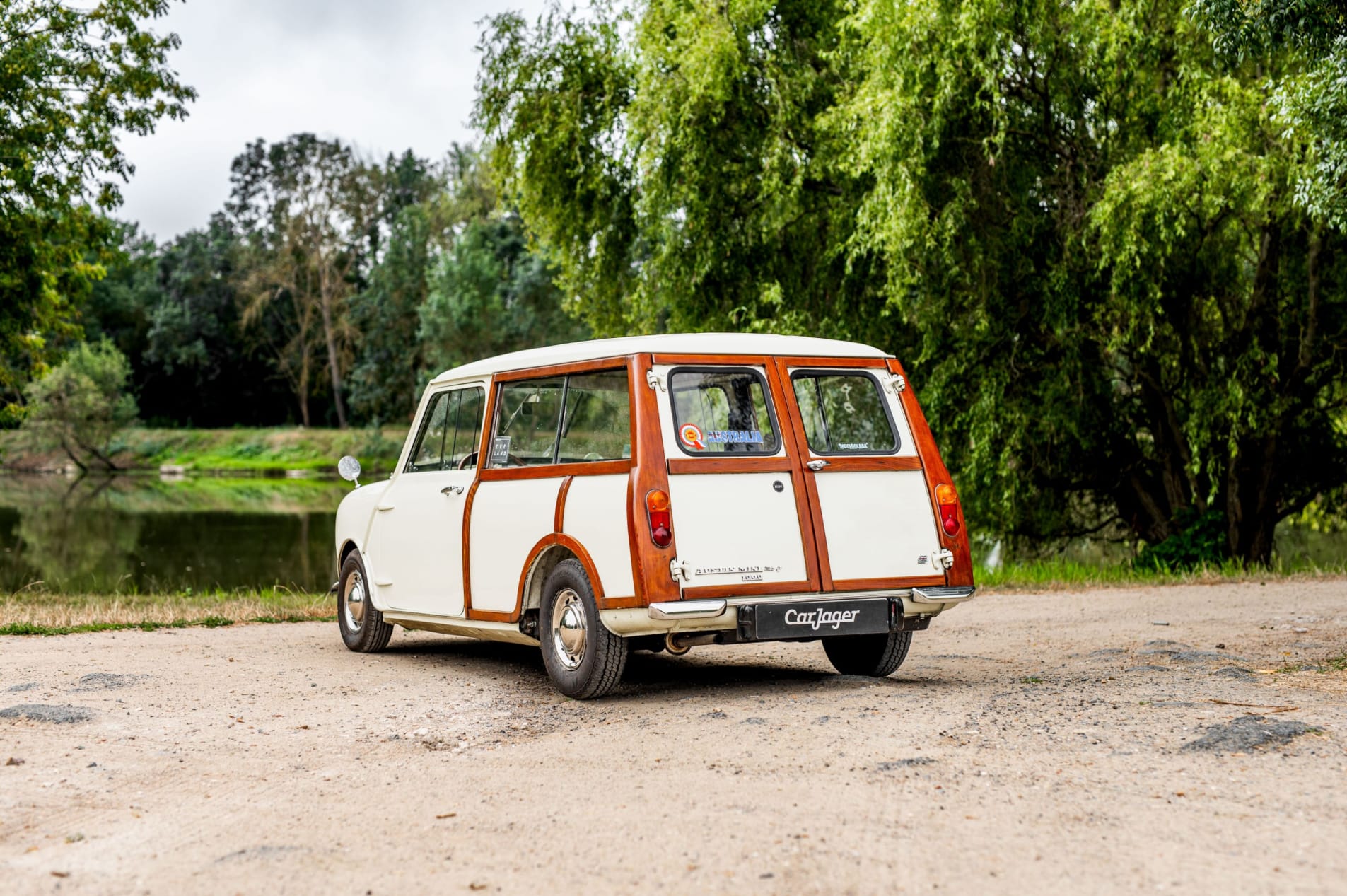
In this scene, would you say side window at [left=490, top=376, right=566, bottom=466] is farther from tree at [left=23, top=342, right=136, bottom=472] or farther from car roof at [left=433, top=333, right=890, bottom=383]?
tree at [left=23, top=342, right=136, bottom=472]

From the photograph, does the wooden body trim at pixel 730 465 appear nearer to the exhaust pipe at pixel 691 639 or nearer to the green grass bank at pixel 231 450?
the exhaust pipe at pixel 691 639

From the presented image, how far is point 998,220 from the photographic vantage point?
16.6 m

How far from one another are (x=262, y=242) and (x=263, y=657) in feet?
252

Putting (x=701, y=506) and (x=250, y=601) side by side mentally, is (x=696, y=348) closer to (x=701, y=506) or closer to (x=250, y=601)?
(x=701, y=506)

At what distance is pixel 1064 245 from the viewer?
16.1 meters

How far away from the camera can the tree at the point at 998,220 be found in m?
15.2

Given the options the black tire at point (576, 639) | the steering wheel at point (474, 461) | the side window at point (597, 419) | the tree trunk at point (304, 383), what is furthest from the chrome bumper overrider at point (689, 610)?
the tree trunk at point (304, 383)

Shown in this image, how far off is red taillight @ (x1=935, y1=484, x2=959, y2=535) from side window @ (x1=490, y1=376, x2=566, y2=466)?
228 cm

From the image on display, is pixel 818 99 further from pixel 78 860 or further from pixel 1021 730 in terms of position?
pixel 78 860

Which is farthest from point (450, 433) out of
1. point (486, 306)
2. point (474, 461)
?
point (486, 306)

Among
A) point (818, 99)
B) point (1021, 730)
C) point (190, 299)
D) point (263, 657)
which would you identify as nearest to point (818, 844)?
point (1021, 730)

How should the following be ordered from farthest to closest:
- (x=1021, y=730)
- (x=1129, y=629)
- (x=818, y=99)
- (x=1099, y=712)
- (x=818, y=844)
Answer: (x=818, y=99), (x=1129, y=629), (x=1099, y=712), (x=1021, y=730), (x=818, y=844)

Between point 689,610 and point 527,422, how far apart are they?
193cm

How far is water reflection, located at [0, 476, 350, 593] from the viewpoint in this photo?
23062 millimetres
